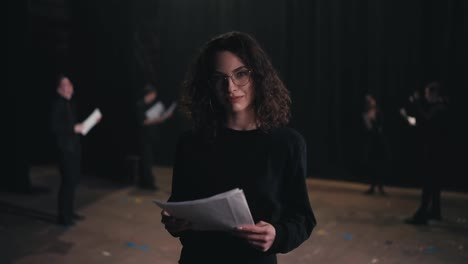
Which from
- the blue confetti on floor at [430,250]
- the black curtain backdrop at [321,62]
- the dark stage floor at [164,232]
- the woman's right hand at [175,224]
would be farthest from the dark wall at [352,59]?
the woman's right hand at [175,224]

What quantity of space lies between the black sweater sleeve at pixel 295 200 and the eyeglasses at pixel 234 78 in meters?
0.24

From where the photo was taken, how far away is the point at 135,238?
479cm

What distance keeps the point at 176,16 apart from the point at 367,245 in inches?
244

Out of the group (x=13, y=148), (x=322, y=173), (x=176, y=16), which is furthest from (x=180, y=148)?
(x=176, y=16)

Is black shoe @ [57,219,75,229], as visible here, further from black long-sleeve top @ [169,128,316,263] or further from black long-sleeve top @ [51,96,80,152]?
black long-sleeve top @ [169,128,316,263]

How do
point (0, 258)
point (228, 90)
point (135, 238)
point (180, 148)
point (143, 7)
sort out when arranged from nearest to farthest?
1. point (228, 90)
2. point (180, 148)
3. point (0, 258)
4. point (135, 238)
5. point (143, 7)

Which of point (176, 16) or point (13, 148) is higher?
point (176, 16)

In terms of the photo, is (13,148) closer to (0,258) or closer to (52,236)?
(52,236)

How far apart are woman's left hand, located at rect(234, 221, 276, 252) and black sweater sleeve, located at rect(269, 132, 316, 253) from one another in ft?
0.21

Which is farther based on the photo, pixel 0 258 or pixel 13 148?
pixel 13 148

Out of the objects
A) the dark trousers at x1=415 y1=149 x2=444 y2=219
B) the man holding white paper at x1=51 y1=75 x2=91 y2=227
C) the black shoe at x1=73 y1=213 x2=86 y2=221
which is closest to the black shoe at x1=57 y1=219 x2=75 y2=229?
the man holding white paper at x1=51 y1=75 x2=91 y2=227

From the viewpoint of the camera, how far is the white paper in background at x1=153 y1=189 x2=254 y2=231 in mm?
1411

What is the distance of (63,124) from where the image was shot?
495 cm

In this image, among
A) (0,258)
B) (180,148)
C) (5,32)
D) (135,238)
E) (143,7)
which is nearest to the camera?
(180,148)
